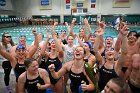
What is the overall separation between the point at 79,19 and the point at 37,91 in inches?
958

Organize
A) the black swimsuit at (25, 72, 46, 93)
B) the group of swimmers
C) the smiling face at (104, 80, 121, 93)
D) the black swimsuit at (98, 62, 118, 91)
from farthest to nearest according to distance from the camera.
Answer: the black swimsuit at (98, 62, 118, 91)
the black swimsuit at (25, 72, 46, 93)
the group of swimmers
the smiling face at (104, 80, 121, 93)

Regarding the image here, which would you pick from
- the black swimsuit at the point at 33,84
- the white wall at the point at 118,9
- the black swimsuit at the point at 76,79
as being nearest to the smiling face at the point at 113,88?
the black swimsuit at the point at 76,79

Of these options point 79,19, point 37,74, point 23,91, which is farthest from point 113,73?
point 79,19

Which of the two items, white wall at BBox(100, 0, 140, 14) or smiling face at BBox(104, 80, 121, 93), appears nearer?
smiling face at BBox(104, 80, 121, 93)

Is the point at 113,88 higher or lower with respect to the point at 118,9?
lower

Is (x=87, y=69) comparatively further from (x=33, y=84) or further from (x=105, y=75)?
(x=33, y=84)

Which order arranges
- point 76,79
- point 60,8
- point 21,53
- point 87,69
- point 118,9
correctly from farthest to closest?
point 60,8, point 118,9, point 21,53, point 76,79, point 87,69

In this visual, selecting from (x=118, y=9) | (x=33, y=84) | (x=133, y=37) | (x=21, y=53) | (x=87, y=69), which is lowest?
(x=33, y=84)

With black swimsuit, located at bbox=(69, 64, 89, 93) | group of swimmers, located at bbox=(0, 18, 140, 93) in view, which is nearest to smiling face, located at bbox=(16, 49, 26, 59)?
group of swimmers, located at bbox=(0, 18, 140, 93)

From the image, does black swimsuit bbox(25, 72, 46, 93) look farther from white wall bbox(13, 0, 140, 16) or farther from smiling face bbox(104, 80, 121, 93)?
white wall bbox(13, 0, 140, 16)

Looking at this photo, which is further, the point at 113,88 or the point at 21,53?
the point at 21,53

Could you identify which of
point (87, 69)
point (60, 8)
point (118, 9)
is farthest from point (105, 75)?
point (60, 8)

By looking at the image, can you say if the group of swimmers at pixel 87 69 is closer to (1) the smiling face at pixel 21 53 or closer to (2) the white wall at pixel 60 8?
(1) the smiling face at pixel 21 53

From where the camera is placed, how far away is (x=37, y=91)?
3.23 meters
